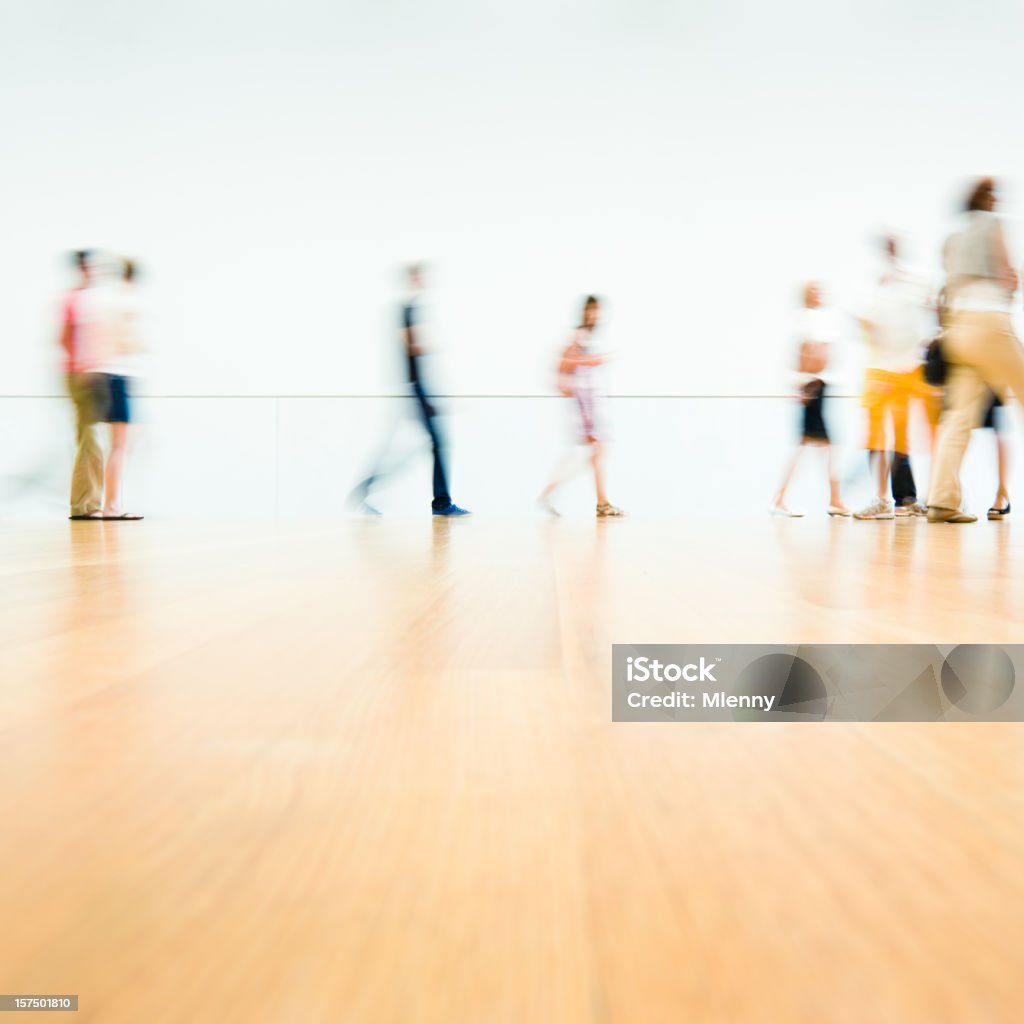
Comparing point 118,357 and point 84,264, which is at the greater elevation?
point 84,264

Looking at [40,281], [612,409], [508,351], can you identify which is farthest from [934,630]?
[40,281]

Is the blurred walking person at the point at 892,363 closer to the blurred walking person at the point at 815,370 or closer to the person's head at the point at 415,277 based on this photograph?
the blurred walking person at the point at 815,370

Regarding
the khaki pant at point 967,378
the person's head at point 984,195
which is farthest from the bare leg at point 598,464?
the person's head at point 984,195

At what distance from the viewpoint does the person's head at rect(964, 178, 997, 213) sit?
248cm

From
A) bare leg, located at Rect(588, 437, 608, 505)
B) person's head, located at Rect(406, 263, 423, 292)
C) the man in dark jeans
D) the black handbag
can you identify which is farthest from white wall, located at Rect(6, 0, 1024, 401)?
Answer: the black handbag

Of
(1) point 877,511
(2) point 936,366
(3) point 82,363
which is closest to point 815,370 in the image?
(1) point 877,511

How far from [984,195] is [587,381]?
178cm

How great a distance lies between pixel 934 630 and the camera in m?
0.62

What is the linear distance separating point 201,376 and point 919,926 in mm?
7237

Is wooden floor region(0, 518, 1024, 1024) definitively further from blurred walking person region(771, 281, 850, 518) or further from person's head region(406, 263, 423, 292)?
blurred walking person region(771, 281, 850, 518)

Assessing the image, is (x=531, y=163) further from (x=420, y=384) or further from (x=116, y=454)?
(x=116, y=454)

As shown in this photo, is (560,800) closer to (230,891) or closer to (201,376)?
(230,891)

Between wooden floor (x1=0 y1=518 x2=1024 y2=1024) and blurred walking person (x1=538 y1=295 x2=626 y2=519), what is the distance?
347 centimetres

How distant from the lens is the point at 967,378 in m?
2.71
